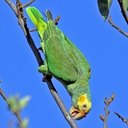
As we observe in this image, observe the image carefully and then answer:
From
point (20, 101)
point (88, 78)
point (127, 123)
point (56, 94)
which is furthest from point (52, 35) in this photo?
point (20, 101)

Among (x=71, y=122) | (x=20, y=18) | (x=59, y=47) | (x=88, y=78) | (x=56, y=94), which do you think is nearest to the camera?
(x=71, y=122)

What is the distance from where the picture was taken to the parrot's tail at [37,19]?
396 cm

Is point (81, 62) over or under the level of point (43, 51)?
under

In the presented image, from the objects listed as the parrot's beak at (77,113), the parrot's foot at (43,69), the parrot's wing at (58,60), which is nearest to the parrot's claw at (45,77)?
the parrot's foot at (43,69)

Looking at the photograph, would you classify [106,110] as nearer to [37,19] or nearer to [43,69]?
[43,69]

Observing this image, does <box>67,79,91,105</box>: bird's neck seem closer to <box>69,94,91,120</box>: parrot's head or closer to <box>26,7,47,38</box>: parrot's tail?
<box>69,94,91,120</box>: parrot's head

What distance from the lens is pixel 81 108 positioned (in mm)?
3742

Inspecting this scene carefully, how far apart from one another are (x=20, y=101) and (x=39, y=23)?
3516mm

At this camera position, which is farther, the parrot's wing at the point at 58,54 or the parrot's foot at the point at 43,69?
the parrot's wing at the point at 58,54

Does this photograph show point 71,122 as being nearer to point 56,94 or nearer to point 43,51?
point 56,94

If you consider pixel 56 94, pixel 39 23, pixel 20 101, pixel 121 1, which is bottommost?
pixel 56 94

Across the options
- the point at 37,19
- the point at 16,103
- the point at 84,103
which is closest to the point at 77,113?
the point at 84,103

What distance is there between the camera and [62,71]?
3889 millimetres

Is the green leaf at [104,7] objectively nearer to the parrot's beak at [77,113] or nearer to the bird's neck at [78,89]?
the parrot's beak at [77,113]
